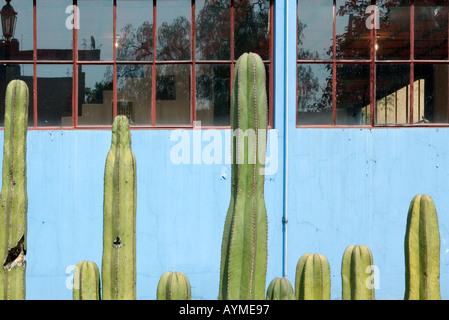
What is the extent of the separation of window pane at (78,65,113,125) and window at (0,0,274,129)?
0.05 feet

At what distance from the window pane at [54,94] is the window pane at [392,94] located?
459cm

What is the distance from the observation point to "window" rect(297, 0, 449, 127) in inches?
362


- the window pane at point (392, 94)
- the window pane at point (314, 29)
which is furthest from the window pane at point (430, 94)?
the window pane at point (314, 29)

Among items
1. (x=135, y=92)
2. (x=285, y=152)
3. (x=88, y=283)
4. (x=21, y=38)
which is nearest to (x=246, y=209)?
(x=88, y=283)

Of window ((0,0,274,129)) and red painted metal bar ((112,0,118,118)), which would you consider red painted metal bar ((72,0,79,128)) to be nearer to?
window ((0,0,274,129))

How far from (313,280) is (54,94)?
5.37 m

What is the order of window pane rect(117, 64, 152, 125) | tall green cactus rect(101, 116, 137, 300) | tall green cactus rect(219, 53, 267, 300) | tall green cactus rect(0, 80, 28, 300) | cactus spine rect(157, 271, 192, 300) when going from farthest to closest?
window pane rect(117, 64, 152, 125), tall green cactus rect(0, 80, 28, 300), tall green cactus rect(101, 116, 137, 300), cactus spine rect(157, 271, 192, 300), tall green cactus rect(219, 53, 267, 300)

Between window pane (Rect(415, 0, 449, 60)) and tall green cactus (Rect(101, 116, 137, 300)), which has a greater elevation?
window pane (Rect(415, 0, 449, 60))

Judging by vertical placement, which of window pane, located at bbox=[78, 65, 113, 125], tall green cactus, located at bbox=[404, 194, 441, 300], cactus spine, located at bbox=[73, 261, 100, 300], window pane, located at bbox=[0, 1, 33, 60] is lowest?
cactus spine, located at bbox=[73, 261, 100, 300]

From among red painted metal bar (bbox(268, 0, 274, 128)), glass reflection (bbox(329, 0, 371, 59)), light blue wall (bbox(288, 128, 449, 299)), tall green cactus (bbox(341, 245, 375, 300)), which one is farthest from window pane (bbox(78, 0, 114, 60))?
tall green cactus (bbox(341, 245, 375, 300))

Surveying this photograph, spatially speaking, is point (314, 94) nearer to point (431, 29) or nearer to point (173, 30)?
point (431, 29)

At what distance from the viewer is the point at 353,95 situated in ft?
30.4

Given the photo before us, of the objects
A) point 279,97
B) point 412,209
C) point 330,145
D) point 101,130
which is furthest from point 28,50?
point 412,209

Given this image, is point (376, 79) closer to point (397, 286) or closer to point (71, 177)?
point (397, 286)
